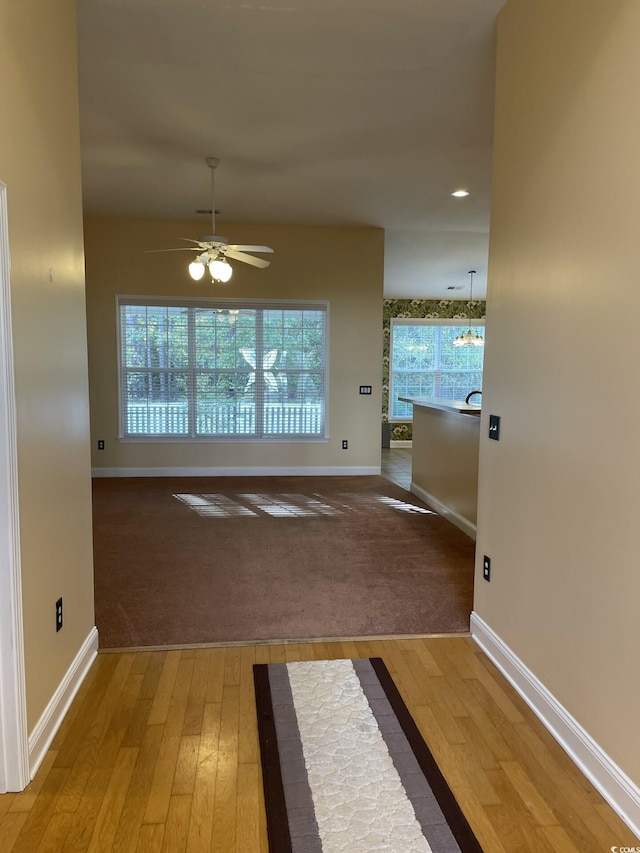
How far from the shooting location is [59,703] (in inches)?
77.1

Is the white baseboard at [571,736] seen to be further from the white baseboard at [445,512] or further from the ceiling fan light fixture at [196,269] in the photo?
the ceiling fan light fixture at [196,269]

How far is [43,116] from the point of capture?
1816 mm

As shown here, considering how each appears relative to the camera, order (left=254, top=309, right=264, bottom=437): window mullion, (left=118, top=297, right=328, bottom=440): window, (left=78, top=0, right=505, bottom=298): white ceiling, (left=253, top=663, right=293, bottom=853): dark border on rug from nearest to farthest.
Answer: (left=253, top=663, right=293, bottom=853): dark border on rug → (left=78, top=0, right=505, bottom=298): white ceiling → (left=118, top=297, right=328, bottom=440): window → (left=254, top=309, right=264, bottom=437): window mullion

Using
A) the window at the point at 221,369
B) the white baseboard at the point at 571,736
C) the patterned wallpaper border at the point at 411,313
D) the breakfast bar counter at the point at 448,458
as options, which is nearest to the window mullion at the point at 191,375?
the window at the point at 221,369

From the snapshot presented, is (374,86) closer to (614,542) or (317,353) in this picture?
(614,542)

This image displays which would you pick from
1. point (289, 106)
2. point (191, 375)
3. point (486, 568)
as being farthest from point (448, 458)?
point (191, 375)

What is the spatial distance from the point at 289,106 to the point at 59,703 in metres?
3.32

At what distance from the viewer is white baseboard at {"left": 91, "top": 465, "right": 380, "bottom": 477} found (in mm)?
6211

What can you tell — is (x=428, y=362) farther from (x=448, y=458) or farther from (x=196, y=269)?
(x=196, y=269)

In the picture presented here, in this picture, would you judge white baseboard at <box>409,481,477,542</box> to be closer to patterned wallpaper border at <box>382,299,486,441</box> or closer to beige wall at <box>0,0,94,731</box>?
beige wall at <box>0,0,94,731</box>

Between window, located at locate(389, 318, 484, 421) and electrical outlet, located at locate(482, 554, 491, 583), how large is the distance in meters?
7.87

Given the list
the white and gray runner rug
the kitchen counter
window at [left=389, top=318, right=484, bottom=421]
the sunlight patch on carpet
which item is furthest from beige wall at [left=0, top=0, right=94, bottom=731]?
window at [left=389, top=318, right=484, bottom=421]

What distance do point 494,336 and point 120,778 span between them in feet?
7.21

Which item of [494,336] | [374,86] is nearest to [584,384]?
[494,336]
